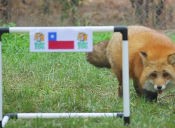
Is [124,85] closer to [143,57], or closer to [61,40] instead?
[61,40]

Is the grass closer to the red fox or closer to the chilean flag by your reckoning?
the red fox

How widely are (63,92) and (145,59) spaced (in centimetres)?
138

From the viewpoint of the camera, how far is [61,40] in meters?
4.75

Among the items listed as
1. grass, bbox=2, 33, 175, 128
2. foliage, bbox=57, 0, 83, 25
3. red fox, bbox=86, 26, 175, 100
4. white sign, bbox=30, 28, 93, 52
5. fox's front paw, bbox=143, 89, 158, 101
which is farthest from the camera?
foliage, bbox=57, 0, 83, 25

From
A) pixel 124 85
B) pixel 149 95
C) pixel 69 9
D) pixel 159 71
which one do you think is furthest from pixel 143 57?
pixel 69 9

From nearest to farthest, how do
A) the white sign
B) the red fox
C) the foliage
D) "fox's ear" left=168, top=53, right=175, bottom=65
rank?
the white sign
"fox's ear" left=168, top=53, right=175, bottom=65
the red fox
the foliage

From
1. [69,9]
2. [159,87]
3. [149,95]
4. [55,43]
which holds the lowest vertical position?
[149,95]

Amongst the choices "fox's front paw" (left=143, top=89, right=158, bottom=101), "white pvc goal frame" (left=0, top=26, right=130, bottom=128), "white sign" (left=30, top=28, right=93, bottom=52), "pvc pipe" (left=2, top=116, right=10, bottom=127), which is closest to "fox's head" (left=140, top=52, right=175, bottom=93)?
"fox's front paw" (left=143, top=89, right=158, bottom=101)

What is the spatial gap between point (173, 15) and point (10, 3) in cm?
425

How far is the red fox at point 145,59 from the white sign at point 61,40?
3.98 ft

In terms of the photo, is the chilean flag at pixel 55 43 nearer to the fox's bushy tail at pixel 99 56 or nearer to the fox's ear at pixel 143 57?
the fox's ear at pixel 143 57

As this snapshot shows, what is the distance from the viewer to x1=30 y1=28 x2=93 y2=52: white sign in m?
4.75

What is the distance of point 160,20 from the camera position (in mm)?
10953

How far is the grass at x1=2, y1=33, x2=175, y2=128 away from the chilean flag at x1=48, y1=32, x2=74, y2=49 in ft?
2.89
